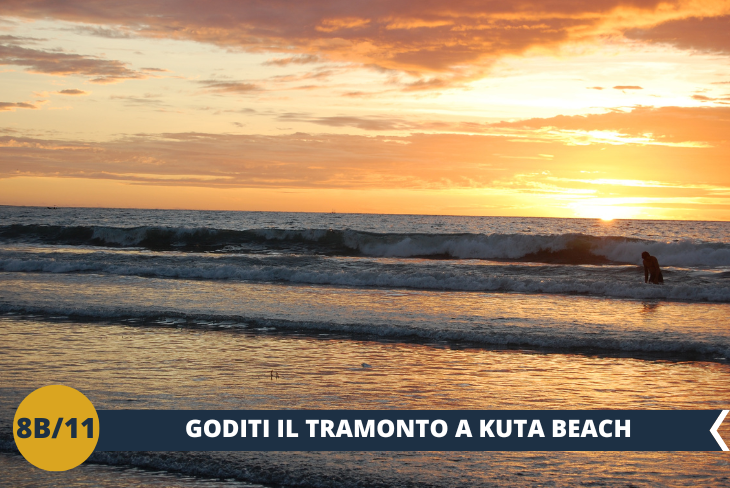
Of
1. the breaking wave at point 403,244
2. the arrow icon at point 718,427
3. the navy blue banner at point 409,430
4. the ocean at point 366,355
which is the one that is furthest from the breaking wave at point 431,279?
the navy blue banner at point 409,430

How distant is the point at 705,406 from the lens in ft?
21.5

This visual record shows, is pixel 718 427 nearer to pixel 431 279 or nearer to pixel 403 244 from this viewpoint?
pixel 431 279

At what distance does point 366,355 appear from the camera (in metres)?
9.12

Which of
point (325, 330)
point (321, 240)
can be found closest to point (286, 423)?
point (325, 330)

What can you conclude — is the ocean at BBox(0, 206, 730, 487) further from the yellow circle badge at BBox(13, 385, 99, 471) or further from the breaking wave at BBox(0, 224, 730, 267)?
the breaking wave at BBox(0, 224, 730, 267)

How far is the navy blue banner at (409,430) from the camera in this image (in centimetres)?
537

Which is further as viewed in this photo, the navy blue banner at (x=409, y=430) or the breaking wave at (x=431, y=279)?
the breaking wave at (x=431, y=279)

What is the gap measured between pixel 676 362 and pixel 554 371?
87.4 inches

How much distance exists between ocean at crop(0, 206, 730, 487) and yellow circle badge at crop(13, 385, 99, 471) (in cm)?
13

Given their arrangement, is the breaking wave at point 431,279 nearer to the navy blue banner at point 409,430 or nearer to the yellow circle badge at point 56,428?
the navy blue banner at point 409,430

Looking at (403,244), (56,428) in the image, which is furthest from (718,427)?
(403,244)

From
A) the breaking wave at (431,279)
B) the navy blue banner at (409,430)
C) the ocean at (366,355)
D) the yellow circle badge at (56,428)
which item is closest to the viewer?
the ocean at (366,355)

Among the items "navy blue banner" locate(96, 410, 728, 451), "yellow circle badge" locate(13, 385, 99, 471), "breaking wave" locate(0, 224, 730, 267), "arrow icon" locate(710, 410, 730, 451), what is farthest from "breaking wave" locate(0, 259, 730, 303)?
"yellow circle badge" locate(13, 385, 99, 471)

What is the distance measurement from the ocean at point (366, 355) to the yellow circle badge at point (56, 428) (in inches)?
5.0
